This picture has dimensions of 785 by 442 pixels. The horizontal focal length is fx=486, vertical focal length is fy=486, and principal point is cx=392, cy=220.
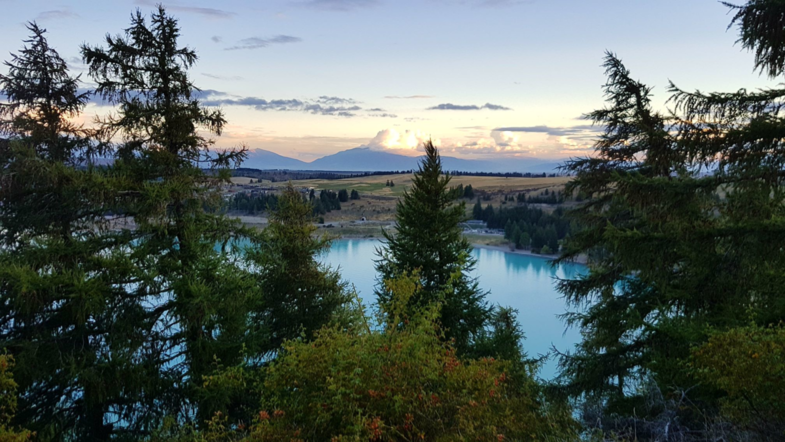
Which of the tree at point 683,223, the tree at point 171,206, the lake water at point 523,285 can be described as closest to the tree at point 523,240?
the lake water at point 523,285

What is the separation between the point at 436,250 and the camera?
12.7m

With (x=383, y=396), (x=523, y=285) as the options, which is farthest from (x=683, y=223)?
(x=523, y=285)

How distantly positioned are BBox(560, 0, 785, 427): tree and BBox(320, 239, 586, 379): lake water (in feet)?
29.6

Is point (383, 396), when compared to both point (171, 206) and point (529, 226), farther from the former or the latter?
point (529, 226)

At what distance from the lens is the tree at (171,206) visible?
9414 mm

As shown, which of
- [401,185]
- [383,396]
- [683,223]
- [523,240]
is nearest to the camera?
[383,396]

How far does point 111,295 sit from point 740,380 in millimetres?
9766

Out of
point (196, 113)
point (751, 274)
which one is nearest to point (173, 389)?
point (196, 113)

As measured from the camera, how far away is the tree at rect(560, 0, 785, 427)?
5.36 metres

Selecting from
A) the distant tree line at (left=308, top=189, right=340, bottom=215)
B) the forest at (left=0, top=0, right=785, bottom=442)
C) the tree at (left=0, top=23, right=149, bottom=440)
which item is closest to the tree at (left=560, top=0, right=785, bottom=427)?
the forest at (left=0, top=0, right=785, bottom=442)

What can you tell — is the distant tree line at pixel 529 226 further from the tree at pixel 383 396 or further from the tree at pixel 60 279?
the tree at pixel 383 396

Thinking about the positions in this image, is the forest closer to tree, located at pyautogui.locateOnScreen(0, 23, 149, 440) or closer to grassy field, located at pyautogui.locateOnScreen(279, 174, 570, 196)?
tree, located at pyautogui.locateOnScreen(0, 23, 149, 440)

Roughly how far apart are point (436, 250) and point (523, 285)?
128ft

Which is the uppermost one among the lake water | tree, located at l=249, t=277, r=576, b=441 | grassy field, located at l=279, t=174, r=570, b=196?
grassy field, located at l=279, t=174, r=570, b=196
